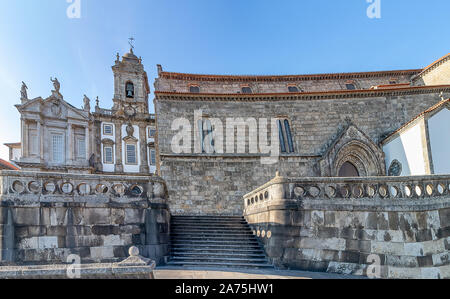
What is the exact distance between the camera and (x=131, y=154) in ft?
100

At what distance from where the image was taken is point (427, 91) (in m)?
17.4

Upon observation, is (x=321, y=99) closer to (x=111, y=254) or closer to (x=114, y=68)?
(x=111, y=254)

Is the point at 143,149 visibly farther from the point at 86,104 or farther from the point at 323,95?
the point at 323,95

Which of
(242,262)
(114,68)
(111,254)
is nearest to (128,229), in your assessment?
(111,254)

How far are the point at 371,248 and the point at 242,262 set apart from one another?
3.49m

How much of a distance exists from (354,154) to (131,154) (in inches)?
924

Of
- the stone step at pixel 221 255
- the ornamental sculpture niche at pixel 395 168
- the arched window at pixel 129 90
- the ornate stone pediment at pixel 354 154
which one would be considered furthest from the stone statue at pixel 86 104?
the ornamental sculpture niche at pixel 395 168

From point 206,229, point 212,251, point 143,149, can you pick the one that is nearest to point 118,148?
point 143,149

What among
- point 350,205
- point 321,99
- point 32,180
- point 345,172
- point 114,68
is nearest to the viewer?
point 32,180

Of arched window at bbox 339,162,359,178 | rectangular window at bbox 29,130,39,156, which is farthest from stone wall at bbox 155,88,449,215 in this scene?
rectangular window at bbox 29,130,39,156

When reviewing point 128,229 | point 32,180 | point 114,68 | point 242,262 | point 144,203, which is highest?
point 114,68

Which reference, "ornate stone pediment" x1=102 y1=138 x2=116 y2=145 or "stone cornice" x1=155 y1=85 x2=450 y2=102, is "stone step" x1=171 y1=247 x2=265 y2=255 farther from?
"ornate stone pediment" x1=102 y1=138 x2=116 y2=145

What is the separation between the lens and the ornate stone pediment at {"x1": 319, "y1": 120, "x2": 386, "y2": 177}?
16000 mm

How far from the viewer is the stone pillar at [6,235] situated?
642 cm
